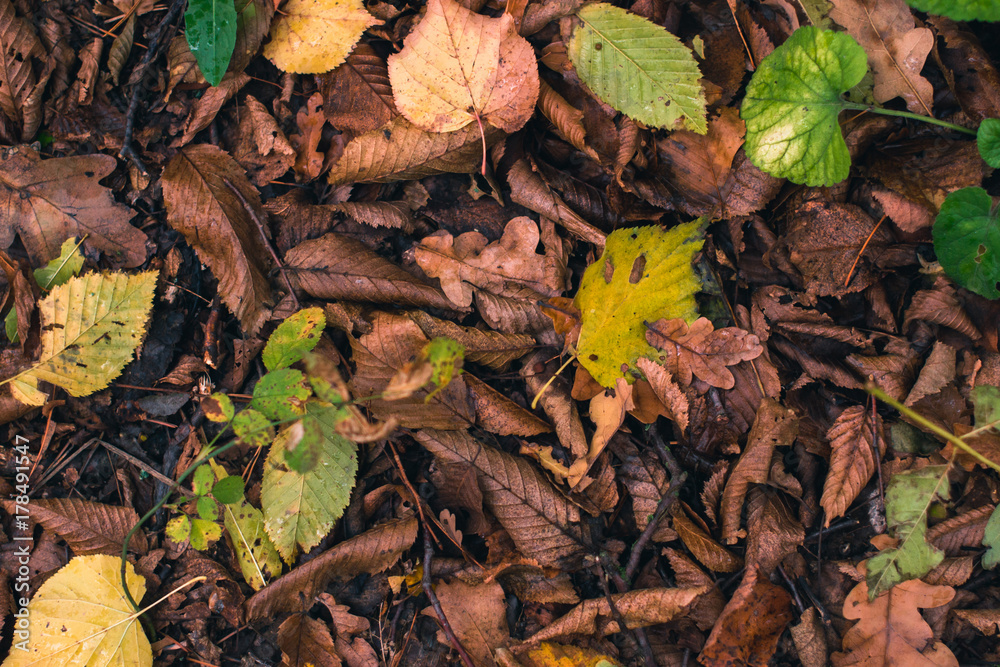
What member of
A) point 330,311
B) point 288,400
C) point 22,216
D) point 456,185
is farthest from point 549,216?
point 22,216

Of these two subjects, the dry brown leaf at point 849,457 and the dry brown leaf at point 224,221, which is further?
the dry brown leaf at point 224,221

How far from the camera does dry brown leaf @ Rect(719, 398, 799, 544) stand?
218cm

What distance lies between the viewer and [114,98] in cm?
246

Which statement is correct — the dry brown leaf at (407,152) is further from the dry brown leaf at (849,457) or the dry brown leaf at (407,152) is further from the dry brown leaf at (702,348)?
the dry brown leaf at (849,457)

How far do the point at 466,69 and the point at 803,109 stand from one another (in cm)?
132

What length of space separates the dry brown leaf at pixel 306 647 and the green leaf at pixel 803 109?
2.61m

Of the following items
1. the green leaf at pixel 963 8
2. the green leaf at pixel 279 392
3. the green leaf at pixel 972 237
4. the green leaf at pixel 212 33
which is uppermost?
the green leaf at pixel 963 8

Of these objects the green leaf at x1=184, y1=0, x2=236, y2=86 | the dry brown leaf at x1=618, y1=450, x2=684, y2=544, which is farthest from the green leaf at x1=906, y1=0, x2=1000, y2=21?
the green leaf at x1=184, y1=0, x2=236, y2=86

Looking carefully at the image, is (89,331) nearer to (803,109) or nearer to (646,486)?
(646,486)

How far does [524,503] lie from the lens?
2.22m

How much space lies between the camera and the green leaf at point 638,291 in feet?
7.20

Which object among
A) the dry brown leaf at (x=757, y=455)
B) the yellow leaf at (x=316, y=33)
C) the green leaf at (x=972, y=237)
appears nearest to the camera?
the green leaf at (x=972, y=237)

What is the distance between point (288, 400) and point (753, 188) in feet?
6.63

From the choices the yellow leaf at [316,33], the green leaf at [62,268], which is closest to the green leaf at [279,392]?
the green leaf at [62,268]
